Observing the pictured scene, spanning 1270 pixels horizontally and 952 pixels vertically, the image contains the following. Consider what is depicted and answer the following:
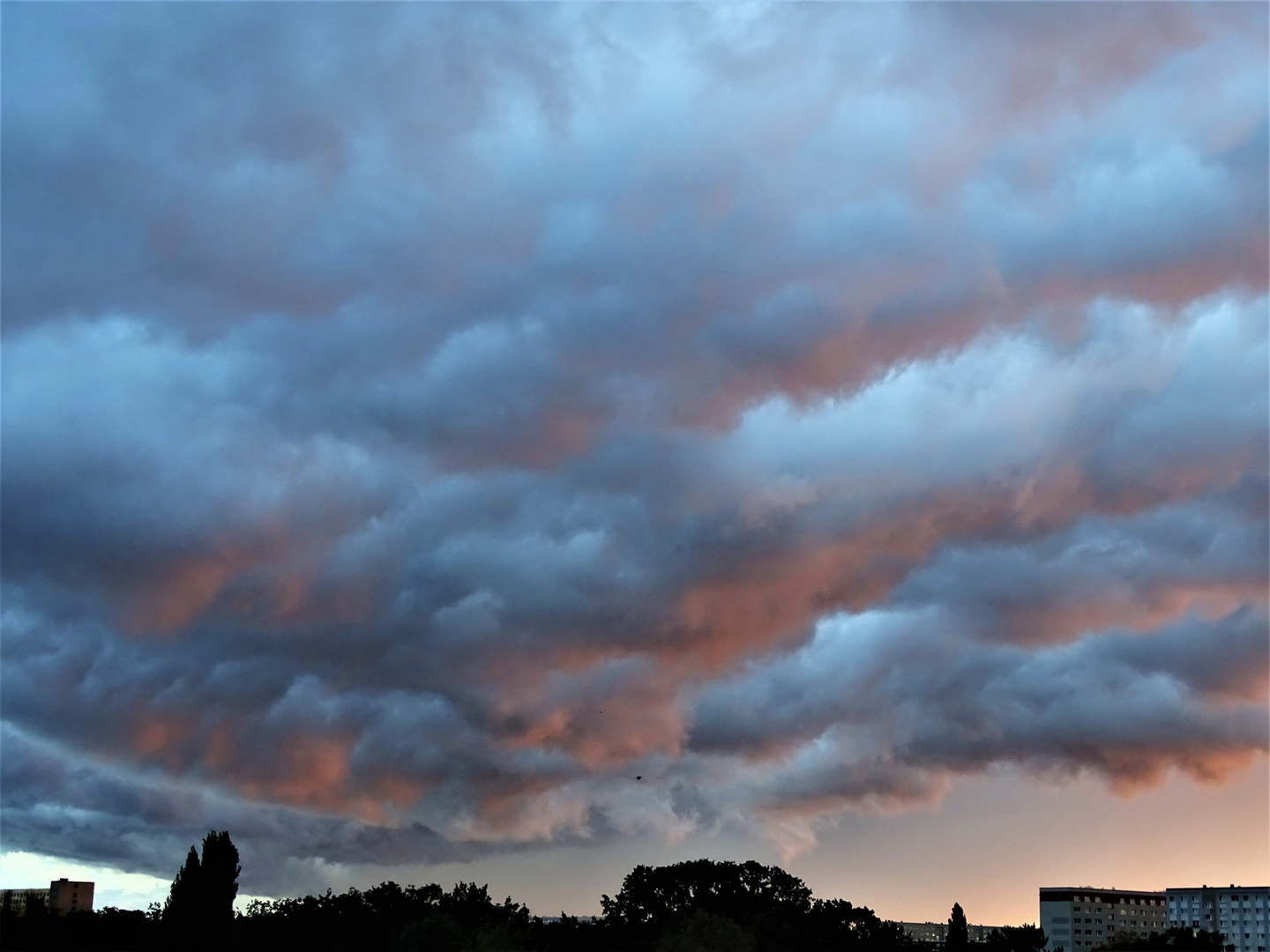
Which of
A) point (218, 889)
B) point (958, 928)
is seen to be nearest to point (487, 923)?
point (218, 889)

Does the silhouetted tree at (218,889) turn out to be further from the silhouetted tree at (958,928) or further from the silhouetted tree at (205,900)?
the silhouetted tree at (958,928)

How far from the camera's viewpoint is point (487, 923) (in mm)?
127062

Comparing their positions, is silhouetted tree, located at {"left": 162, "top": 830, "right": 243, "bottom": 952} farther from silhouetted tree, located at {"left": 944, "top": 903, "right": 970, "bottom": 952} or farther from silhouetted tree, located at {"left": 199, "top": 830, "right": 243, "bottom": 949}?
silhouetted tree, located at {"left": 944, "top": 903, "right": 970, "bottom": 952}

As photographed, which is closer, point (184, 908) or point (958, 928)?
point (184, 908)

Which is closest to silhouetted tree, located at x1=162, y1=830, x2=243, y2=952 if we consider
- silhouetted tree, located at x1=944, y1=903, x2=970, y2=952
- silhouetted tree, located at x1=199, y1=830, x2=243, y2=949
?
silhouetted tree, located at x1=199, y1=830, x2=243, y2=949

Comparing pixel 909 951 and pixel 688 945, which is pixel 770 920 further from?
pixel 688 945

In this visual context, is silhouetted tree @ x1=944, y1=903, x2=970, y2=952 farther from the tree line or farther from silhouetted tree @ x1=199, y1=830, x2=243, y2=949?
silhouetted tree @ x1=199, y1=830, x2=243, y2=949

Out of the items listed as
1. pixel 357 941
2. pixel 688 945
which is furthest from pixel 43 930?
pixel 688 945

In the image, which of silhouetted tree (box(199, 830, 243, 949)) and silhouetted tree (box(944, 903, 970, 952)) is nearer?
silhouetted tree (box(199, 830, 243, 949))

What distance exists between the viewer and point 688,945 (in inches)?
4348

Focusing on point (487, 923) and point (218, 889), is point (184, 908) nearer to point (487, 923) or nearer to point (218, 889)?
point (218, 889)

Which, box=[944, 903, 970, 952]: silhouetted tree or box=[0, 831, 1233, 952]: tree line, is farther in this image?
box=[944, 903, 970, 952]: silhouetted tree

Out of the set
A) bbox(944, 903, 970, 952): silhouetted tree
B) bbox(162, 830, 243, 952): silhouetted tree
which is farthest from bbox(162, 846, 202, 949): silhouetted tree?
bbox(944, 903, 970, 952): silhouetted tree

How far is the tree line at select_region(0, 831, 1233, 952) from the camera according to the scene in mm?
116750
